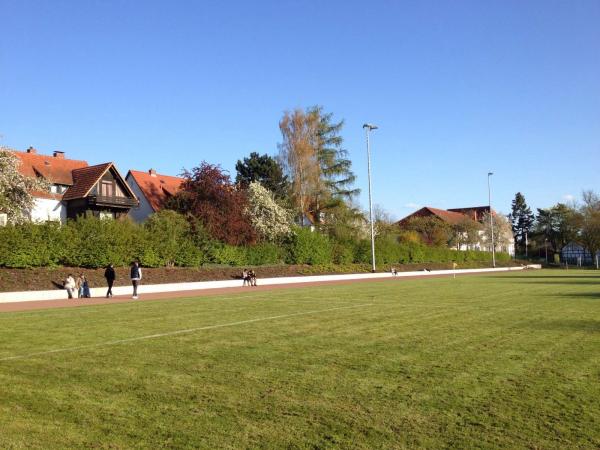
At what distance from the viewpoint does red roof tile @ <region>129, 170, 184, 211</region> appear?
57219 millimetres

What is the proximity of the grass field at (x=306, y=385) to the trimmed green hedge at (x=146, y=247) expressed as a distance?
16.8m

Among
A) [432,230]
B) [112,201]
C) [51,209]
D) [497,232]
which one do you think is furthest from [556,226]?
[51,209]

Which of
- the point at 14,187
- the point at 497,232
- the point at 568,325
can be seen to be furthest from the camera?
the point at 497,232

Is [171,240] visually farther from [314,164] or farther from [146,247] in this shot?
[314,164]

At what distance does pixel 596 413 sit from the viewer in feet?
18.2

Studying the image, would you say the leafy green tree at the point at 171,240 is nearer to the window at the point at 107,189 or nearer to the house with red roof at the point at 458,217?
the window at the point at 107,189

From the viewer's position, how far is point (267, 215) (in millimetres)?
48188

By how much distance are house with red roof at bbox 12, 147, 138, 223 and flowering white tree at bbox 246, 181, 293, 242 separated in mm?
12731

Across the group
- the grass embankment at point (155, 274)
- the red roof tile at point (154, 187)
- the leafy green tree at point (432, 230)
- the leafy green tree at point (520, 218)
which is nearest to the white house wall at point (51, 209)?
the red roof tile at point (154, 187)

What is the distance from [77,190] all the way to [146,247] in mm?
18345

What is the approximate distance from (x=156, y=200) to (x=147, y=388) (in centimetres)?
5278

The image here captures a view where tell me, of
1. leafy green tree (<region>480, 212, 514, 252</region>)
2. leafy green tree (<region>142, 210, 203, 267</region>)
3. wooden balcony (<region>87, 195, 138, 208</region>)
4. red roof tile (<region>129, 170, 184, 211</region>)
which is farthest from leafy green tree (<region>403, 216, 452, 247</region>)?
leafy green tree (<region>142, 210, 203, 267</region>)

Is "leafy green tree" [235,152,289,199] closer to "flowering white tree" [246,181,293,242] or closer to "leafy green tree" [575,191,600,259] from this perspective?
"flowering white tree" [246,181,293,242]

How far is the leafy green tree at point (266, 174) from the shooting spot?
187 feet
